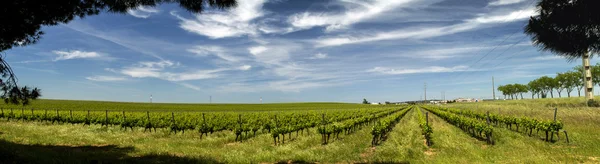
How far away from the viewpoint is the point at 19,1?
7250 millimetres

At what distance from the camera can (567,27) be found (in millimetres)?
7500

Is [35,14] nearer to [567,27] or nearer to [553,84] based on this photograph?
[567,27]

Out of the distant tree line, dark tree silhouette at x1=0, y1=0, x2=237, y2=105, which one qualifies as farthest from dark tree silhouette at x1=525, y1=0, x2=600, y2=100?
the distant tree line

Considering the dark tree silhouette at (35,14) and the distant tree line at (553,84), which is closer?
the dark tree silhouette at (35,14)

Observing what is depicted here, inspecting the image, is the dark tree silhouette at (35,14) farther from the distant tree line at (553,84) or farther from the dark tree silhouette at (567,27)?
the distant tree line at (553,84)

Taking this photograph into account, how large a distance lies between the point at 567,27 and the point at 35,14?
1332 cm

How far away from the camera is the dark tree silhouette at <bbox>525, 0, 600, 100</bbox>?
7000 millimetres

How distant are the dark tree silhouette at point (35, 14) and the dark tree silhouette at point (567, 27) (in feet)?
25.4

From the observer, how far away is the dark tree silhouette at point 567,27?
23.0 feet

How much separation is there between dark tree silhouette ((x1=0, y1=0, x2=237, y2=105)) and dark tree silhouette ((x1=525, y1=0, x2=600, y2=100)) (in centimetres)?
775

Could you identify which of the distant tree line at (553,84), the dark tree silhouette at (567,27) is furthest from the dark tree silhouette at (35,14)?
the distant tree line at (553,84)

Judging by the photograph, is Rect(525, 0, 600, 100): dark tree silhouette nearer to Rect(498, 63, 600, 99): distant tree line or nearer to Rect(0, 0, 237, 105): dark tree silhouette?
Rect(0, 0, 237, 105): dark tree silhouette

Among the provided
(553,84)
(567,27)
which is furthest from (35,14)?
(553,84)

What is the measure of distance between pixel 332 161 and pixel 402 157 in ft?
8.74
